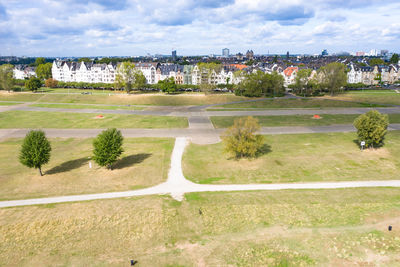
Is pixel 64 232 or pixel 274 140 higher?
pixel 274 140

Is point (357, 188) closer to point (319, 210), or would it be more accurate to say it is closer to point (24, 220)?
point (319, 210)

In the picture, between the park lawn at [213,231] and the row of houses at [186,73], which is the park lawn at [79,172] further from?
the row of houses at [186,73]

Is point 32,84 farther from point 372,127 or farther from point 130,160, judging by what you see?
point 372,127

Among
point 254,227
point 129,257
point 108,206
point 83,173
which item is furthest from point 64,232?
point 254,227

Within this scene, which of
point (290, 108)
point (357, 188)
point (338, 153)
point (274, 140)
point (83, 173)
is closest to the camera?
point (357, 188)

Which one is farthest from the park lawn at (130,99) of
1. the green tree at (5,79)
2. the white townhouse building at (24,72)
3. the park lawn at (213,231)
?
the park lawn at (213,231)

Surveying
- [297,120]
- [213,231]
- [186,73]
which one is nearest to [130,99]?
[186,73]

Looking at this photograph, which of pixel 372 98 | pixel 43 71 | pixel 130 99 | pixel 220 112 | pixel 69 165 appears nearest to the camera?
pixel 69 165
